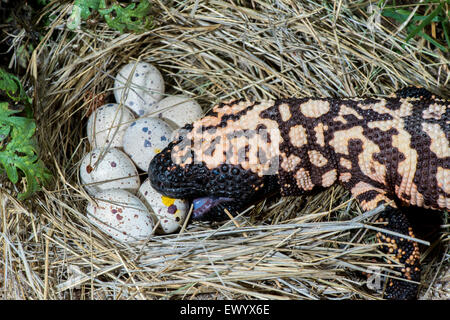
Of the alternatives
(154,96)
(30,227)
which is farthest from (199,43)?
(30,227)

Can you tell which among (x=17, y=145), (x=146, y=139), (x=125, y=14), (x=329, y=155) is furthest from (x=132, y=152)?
(x=329, y=155)

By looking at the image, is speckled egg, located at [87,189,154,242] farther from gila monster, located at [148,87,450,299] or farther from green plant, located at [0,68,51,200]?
green plant, located at [0,68,51,200]

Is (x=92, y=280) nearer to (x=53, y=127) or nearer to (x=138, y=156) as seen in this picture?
(x=138, y=156)

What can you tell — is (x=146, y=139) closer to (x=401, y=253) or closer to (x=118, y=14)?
(x=118, y=14)

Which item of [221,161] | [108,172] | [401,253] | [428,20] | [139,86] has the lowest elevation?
[401,253]

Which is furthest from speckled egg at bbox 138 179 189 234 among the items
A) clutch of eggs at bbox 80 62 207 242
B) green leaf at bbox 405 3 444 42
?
green leaf at bbox 405 3 444 42

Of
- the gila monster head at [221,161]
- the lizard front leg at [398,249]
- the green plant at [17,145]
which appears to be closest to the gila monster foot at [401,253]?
the lizard front leg at [398,249]

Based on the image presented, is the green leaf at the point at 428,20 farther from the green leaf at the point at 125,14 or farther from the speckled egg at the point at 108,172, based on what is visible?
the speckled egg at the point at 108,172
